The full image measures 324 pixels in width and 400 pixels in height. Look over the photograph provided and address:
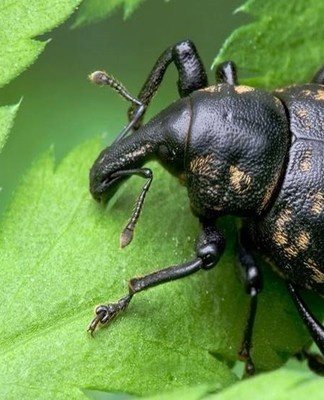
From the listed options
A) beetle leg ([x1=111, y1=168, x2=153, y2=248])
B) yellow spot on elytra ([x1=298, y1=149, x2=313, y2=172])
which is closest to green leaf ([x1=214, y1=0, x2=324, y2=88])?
yellow spot on elytra ([x1=298, y1=149, x2=313, y2=172])

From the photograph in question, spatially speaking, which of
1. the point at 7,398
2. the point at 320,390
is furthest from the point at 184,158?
the point at 320,390

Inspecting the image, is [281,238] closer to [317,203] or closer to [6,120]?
[317,203]

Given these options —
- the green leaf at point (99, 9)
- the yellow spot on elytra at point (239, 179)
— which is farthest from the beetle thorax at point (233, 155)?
the green leaf at point (99, 9)

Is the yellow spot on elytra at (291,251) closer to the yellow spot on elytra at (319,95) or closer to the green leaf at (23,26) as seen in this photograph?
the yellow spot on elytra at (319,95)

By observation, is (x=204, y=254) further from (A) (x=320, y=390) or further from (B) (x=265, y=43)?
(A) (x=320, y=390)

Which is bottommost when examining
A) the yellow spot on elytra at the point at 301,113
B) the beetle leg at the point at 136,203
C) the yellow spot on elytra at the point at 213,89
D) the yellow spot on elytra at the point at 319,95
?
the yellow spot on elytra at the point at 301,113

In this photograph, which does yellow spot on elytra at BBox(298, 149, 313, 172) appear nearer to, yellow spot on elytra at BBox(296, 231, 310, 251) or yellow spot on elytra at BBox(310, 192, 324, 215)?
yellow spot on elytra at BBox(310, 192, 324, 215)
